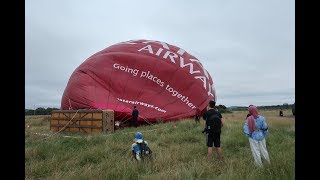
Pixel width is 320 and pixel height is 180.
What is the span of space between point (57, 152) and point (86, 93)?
858 centimetres

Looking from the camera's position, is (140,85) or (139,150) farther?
(140,85)

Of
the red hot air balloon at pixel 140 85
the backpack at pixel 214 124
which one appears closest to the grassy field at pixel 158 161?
the backpack at pixel 214 124

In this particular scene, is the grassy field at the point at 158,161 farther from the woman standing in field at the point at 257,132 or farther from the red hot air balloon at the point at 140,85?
the red hot air balloon at the point at 140,85

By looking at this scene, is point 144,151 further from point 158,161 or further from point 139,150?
point 158,161

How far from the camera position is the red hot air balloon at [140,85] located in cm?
1808

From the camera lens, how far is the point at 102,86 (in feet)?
60.6

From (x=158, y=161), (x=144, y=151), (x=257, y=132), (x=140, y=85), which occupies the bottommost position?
(x=158, y=161)

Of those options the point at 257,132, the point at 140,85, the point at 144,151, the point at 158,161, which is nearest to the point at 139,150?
the point at 144,151

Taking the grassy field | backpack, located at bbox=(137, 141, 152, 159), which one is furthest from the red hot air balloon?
backpack, located at bbox=(137, 141, 152, 159)

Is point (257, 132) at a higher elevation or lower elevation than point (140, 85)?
lower

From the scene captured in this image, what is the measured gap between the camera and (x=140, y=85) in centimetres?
1864

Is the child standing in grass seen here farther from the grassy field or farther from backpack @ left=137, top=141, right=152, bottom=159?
the grassy field

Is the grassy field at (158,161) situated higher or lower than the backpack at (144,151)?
lower
